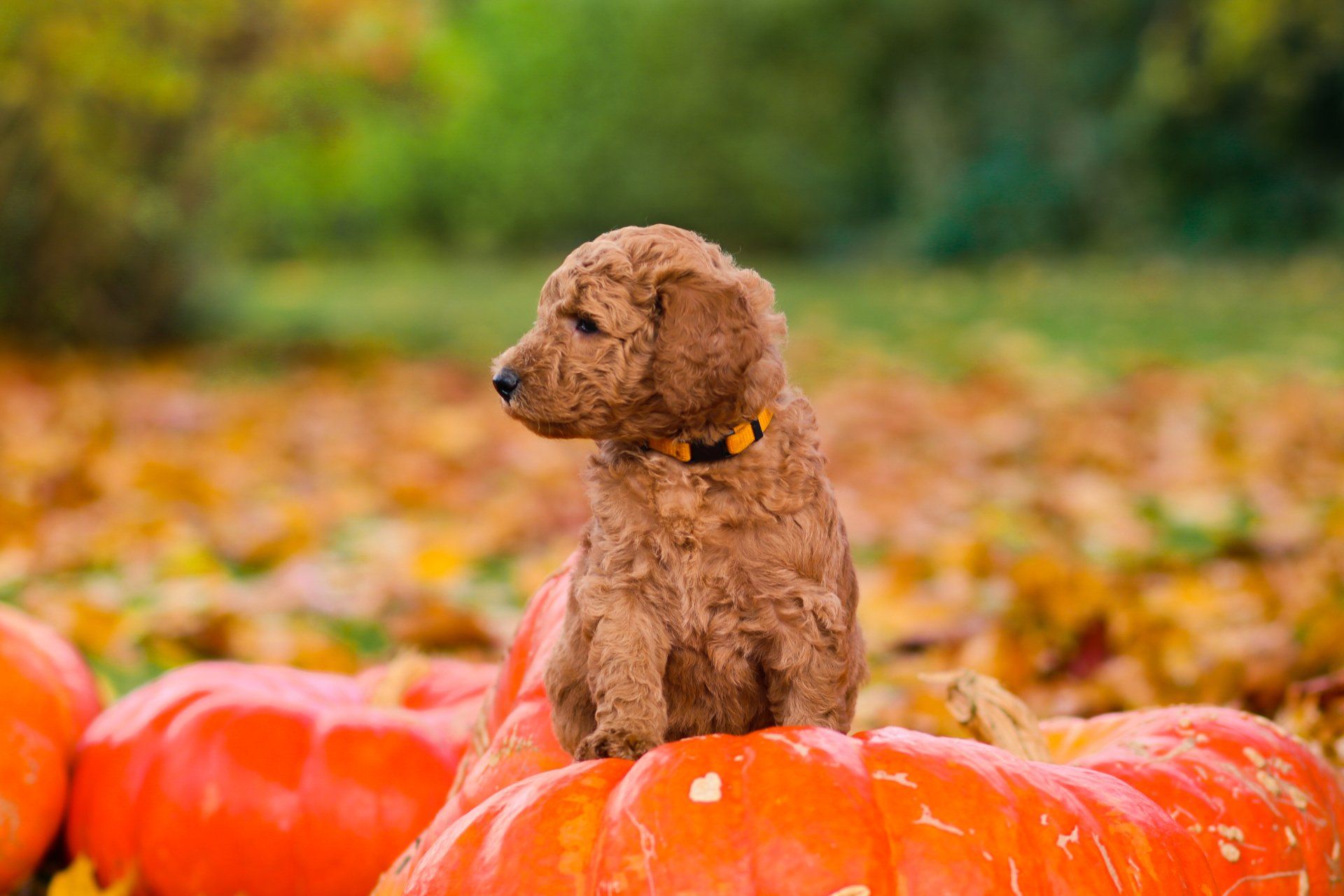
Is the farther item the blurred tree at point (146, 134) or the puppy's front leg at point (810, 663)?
the blurred tree at point (146, 134)

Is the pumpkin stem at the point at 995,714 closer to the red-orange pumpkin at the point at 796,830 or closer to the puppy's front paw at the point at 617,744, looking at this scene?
the red-orange pumpkin at the point at 796,830

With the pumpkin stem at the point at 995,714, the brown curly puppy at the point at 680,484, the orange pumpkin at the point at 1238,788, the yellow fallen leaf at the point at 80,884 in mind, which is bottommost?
the yellow fallen leaf at the point at 80,884

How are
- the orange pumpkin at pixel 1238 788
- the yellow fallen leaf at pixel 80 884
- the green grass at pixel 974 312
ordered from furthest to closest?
the green grass at pixel 974 312 < the yellow fallen leaf at pixel 80 884 < the orange pumpkin at pixel 1238 788

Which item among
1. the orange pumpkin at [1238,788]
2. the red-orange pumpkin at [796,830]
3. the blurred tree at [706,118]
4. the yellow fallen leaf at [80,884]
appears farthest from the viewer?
the blurred tree at [706,118]

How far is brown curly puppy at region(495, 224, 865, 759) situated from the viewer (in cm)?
165

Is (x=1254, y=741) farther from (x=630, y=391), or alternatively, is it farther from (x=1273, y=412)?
(x=1273, y=412)

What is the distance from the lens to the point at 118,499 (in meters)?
6.60

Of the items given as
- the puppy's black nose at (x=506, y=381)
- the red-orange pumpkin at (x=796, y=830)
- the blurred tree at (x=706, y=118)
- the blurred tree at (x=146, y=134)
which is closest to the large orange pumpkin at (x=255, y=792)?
the red-orange pumpkin at (x=796, y=830)

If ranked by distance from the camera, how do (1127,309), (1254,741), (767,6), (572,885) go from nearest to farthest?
1. (572,885)
2. (1254,741)
3. (1127,309)
4. (767,6)

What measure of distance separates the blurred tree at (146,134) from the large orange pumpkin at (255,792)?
8.63 metres

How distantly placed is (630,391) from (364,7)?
12034 millimetres

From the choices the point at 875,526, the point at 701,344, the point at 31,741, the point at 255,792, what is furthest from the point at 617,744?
the point at 875,526

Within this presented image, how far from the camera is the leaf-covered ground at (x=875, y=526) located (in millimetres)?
4020

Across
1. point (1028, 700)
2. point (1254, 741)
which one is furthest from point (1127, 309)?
point (1254, 741)
